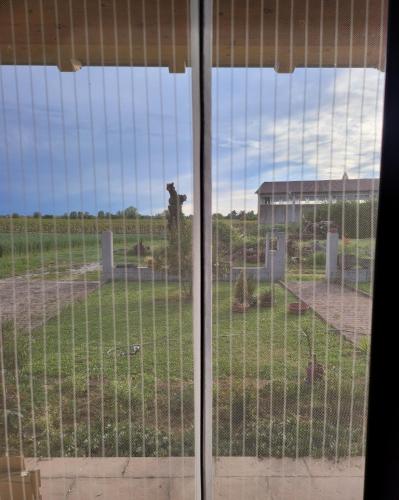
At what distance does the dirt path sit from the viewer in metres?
1.09

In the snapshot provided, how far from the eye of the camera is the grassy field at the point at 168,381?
110 cm

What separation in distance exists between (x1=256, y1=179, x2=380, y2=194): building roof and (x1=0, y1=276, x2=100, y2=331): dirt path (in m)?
0.68

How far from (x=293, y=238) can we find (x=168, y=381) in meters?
0.66

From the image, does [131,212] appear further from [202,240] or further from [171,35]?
[171,35]

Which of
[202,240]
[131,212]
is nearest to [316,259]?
[202,240]

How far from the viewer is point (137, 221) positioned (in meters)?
1.08

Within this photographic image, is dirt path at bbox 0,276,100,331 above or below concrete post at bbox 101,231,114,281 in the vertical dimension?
below

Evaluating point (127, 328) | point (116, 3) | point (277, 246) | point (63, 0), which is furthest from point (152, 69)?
point (127, 328)

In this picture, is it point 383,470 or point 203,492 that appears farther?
point 203,492

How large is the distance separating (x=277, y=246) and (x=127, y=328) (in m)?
0.59

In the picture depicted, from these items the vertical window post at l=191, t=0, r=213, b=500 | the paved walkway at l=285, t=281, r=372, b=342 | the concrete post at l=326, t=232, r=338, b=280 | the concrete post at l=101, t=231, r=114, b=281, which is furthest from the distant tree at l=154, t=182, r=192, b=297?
the concrete post at l=326, t=232, r=338, b=280

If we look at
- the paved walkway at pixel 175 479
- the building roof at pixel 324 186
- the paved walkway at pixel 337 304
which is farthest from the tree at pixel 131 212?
the paved walkway at pixel 175 479

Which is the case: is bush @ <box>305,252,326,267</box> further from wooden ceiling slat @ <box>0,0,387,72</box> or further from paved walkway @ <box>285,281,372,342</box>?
wooden ceiling slat @ <box>0,0,387,72</box>

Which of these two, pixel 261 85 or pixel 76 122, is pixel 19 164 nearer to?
pixel 76 122
